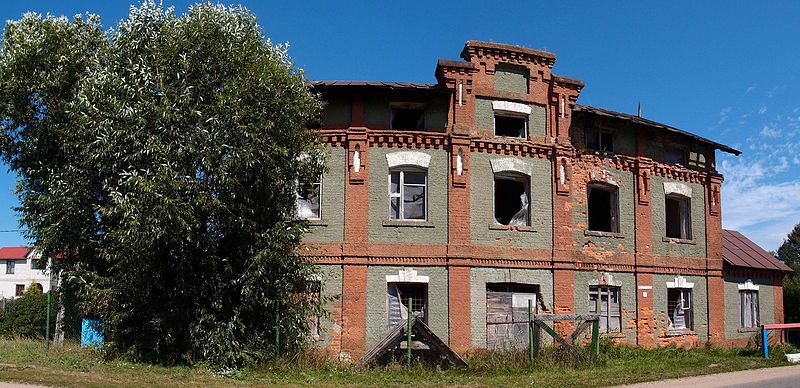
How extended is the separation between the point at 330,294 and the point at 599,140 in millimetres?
9948

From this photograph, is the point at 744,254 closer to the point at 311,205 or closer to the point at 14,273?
the point at 311,205

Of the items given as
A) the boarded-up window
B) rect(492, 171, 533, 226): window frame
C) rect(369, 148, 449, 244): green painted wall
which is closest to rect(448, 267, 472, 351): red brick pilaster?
the boarded-up window

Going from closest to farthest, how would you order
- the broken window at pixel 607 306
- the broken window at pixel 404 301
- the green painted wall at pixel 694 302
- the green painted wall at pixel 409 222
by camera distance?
the broken window at pixel 404 301 < the green painted wall at pixel 409 222 < the broken window at pixel 607 306 < the green painted wall at pixel 694 302

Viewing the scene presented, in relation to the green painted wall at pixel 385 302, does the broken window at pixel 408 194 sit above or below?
above

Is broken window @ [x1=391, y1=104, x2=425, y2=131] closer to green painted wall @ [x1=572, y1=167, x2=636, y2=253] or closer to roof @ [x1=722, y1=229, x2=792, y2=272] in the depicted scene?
green painted wall @ [x1=572, y1=167, x2=636, y2=253]

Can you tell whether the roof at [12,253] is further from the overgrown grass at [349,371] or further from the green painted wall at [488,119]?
the green painted wall at [488,119]

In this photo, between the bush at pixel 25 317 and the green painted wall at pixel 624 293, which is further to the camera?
the bush at pixel 25 317

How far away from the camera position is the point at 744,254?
86.2 feet

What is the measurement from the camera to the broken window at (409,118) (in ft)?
66.6

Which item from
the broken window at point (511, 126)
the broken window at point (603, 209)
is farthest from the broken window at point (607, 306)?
Result: the broken window at point (511, 126)

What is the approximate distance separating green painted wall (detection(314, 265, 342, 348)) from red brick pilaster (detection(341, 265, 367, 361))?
15 centimetres

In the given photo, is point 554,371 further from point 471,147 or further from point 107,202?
point 107,202

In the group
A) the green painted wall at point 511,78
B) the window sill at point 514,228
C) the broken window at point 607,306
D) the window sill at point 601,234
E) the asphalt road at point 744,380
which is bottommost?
the asphalt road at point 744,380

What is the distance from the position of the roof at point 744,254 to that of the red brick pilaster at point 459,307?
418 inches
